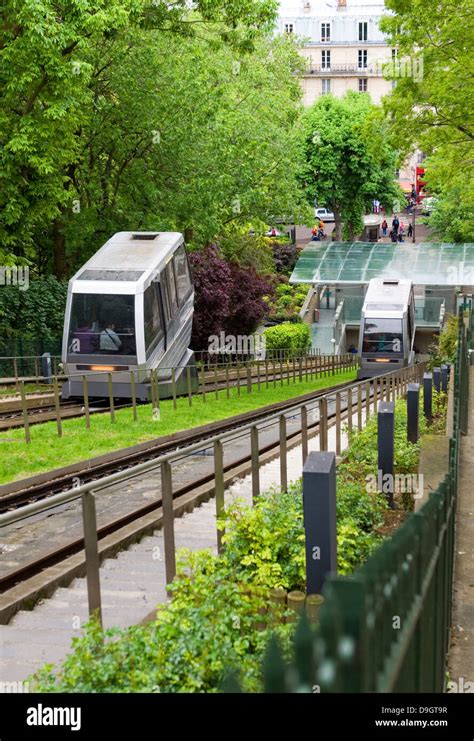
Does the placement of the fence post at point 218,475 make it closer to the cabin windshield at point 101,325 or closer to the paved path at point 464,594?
the paved path at point 464,594

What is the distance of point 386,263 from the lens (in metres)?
55.7

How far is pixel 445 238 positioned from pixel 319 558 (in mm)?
60310

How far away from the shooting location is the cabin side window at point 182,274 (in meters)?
23.3

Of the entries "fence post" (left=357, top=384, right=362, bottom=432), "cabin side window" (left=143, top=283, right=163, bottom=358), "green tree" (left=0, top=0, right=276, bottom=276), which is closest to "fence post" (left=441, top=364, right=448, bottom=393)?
"fence post" (left=357, top=384, right=362, bottom=432)

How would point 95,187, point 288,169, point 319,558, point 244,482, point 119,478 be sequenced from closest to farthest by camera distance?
point 319,558 < point 119,478 < point 244,482 < point 95,187 < point 288,169

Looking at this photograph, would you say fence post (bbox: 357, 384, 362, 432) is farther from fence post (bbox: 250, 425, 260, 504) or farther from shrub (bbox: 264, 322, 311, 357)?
shrub (bbox: 264, 322, 311, 357)

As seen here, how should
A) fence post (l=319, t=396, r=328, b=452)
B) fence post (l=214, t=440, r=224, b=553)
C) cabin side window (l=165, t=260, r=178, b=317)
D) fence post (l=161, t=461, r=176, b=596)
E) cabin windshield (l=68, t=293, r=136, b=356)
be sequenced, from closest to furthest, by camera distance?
fence post (l=161, t=461, r=176, b=596), fence post (l=214, t=440, r=224, b=553), fence post (l=319, t=396, r=328, b=452), cabin windshield (l=68, t=293, r=136, b=356), cabin side window (l=165, t=260, r=178, b=317)

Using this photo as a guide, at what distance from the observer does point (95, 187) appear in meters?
28.9

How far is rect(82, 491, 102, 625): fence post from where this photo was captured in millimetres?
5363

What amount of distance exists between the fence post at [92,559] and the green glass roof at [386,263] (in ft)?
161

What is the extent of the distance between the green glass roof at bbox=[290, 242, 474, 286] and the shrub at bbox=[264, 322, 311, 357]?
5.51 metres

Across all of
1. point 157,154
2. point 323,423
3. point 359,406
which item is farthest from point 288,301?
point 323,423
